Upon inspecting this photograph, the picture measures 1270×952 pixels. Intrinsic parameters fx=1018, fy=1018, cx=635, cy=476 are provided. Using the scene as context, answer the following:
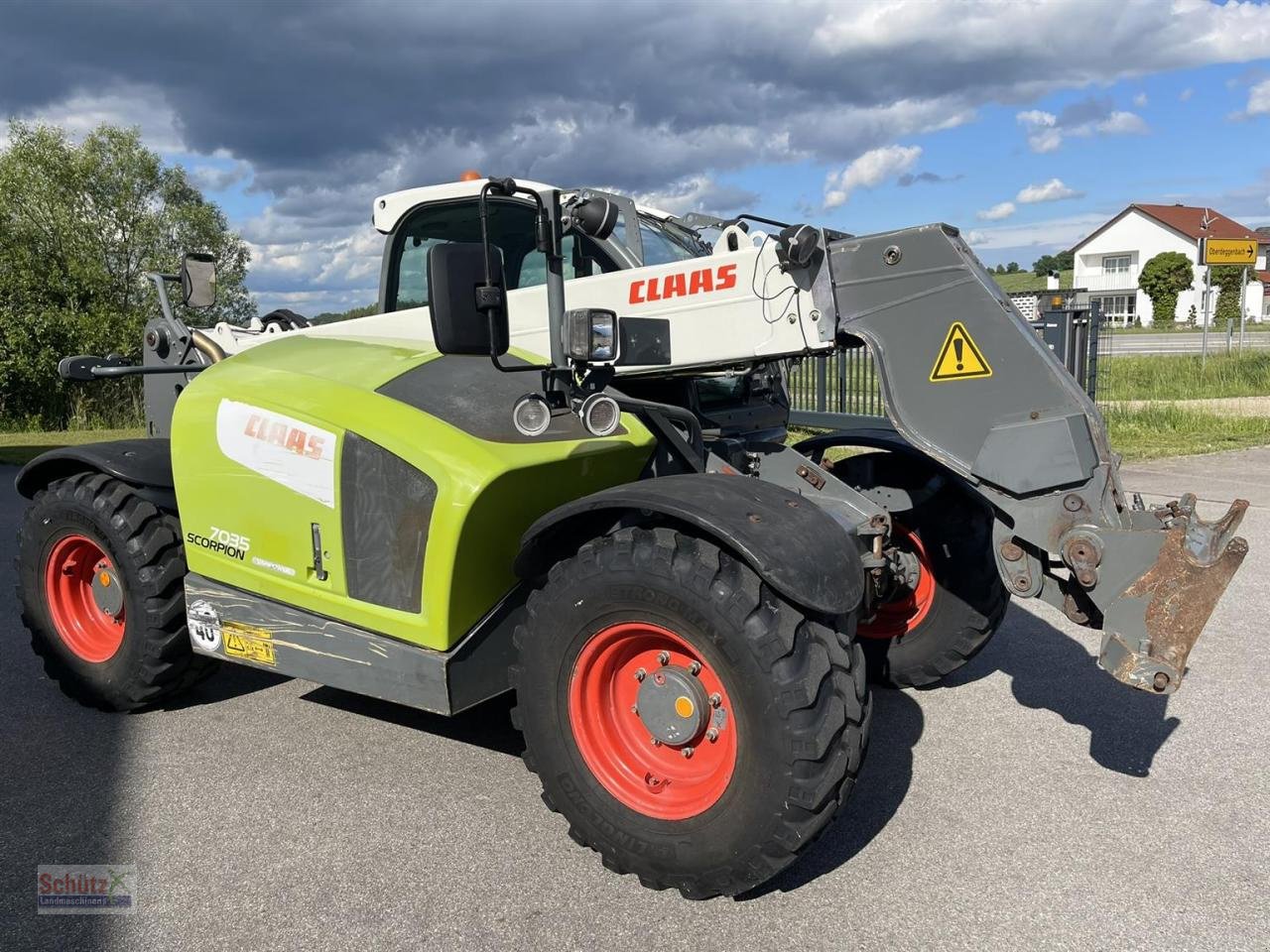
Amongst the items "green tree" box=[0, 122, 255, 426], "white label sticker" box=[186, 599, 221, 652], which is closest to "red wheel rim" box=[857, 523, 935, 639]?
"white label sticker" box=[186, 599, 221, 652]

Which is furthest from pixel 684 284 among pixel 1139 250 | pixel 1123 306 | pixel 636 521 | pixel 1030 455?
pixel 1139 250

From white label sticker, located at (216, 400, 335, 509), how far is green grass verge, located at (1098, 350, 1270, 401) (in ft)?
47.3

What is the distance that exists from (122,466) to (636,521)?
2481 mm

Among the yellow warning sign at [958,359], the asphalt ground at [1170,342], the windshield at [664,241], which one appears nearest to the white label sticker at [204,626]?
the windshield at [664,241]

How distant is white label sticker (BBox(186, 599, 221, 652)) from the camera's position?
4.07 metres

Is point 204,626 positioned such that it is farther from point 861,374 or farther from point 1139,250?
point 1139,250

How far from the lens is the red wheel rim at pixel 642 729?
120 inches

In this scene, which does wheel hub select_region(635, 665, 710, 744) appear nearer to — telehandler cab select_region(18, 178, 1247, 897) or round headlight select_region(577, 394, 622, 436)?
telehandler cab select_region(18, 178, 1247, 897)

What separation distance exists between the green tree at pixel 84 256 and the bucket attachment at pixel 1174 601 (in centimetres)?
1901

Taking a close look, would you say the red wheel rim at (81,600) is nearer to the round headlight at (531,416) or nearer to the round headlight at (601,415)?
the round headlight at (531,416)

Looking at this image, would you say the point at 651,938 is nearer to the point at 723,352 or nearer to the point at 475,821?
the point at 475,821

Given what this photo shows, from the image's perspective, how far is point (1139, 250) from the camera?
6938 centimetres

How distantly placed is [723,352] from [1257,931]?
7.51 feet

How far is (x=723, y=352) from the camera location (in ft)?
11.6
